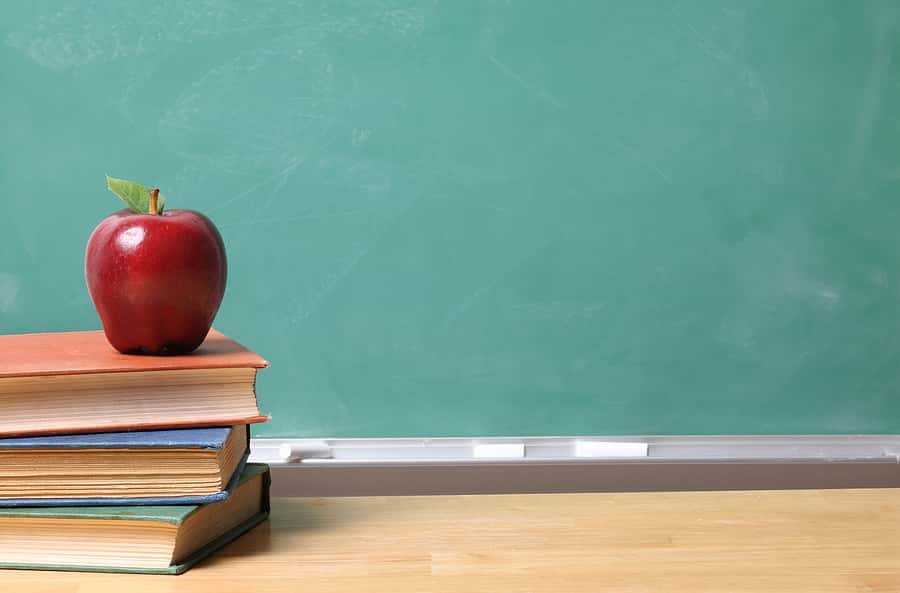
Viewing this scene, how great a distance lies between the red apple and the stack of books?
45 mm

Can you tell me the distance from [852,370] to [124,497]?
131 cm

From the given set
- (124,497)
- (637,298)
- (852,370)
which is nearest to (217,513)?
(124,497)

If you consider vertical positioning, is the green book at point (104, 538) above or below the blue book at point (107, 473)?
below

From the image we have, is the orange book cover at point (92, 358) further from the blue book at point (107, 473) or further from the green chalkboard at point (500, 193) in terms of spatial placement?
the green chalkboard at point (500, 193)

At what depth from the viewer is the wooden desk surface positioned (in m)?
0.60

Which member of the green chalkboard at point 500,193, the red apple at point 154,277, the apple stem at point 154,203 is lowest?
the green chalkboard at point 500,193

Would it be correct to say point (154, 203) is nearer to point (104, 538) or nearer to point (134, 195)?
point (134, 195)

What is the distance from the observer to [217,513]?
2.18 feet

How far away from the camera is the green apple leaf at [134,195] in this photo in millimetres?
695

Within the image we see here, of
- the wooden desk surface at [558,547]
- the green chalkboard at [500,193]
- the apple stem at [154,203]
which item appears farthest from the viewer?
the green chalkboard at [500,193]

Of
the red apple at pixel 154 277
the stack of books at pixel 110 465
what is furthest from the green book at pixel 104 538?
the red apple at pixel 154 277

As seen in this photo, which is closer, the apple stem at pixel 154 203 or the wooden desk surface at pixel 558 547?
the wooden desk surface at pixel 558 547

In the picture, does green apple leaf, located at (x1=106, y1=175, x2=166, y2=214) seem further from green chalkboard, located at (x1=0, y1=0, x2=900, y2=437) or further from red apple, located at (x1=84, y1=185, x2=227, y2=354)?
green chalkboard, located at (x1=0, y1=0, x2=900, y2=437)

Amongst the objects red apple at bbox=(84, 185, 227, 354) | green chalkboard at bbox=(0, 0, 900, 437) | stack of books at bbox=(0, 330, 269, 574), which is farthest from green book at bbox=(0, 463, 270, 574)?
green chalkboard at bbox=(0, 0, 900, 437)
